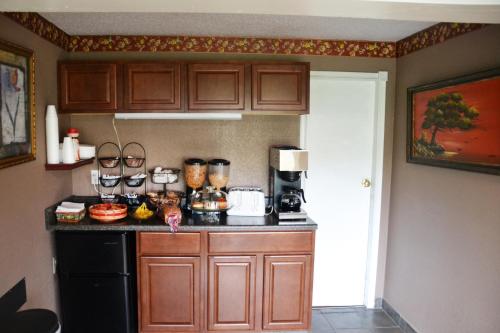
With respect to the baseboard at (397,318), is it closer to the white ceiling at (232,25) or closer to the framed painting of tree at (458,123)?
the framed painting of tree at (458,123)

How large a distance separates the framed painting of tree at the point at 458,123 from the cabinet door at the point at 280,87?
84 cm

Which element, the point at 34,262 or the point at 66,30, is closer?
the point at 34,262

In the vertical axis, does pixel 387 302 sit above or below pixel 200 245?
below

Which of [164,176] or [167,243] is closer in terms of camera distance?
[167,243]

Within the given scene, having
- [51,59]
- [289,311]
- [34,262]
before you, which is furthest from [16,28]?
[289,311]

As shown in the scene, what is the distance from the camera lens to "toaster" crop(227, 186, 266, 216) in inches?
112

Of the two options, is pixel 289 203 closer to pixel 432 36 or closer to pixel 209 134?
pixel 209 134

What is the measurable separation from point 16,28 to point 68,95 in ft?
2.21

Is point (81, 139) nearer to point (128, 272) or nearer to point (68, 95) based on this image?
point (68, 95)

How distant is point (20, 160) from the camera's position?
2.20 m

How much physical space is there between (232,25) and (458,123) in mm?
1657

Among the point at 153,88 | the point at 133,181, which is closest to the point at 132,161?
the point at 133,181

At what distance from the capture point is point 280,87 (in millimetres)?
2826

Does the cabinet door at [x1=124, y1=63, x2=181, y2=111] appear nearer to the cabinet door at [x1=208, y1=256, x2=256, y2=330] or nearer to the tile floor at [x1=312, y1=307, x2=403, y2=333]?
the cabinet door at [x1=208, y1=256, x2=256, y2=330]
